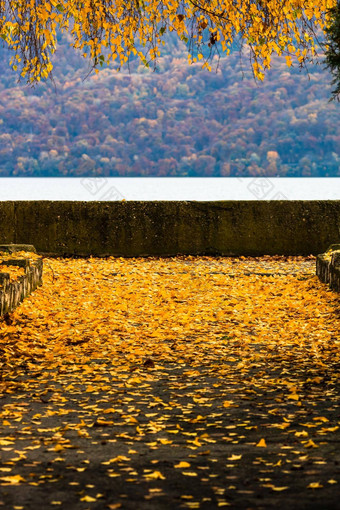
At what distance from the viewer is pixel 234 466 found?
13.0 ft

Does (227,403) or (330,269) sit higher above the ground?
(330,269)

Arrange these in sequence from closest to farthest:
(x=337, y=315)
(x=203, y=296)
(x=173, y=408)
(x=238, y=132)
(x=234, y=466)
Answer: (x=234, y=466) < (x=173, y=408) < (x=337, y=315) < (x=203, y=296) < (x=238, y=132)

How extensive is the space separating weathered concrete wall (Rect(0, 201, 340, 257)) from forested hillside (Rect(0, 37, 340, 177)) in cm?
1902

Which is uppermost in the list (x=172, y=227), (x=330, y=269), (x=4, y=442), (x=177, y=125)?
(x=177, y=125)

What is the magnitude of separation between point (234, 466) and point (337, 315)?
5.10 m

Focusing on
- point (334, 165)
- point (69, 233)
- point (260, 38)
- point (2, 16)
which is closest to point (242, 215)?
point (69, 233)

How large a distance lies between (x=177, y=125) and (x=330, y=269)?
28.2m

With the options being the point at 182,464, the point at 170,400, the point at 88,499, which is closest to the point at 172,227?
the point at 170,400

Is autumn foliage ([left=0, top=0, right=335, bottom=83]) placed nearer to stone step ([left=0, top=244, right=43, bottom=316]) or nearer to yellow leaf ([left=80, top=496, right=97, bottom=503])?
stone step ([left=0, top=244, right=43, bottom=316])

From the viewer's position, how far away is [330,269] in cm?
1075

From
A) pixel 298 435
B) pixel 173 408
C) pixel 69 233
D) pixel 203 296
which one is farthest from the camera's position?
pixel 69 233

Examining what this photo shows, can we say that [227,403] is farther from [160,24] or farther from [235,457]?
[160,24]

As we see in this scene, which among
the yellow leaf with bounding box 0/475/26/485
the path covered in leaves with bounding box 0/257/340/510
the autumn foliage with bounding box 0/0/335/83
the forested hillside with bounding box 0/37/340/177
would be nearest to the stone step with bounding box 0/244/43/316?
the path covered in leaves with bounding box 0/257/340/510

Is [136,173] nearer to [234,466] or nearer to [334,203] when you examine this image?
[334,203]
